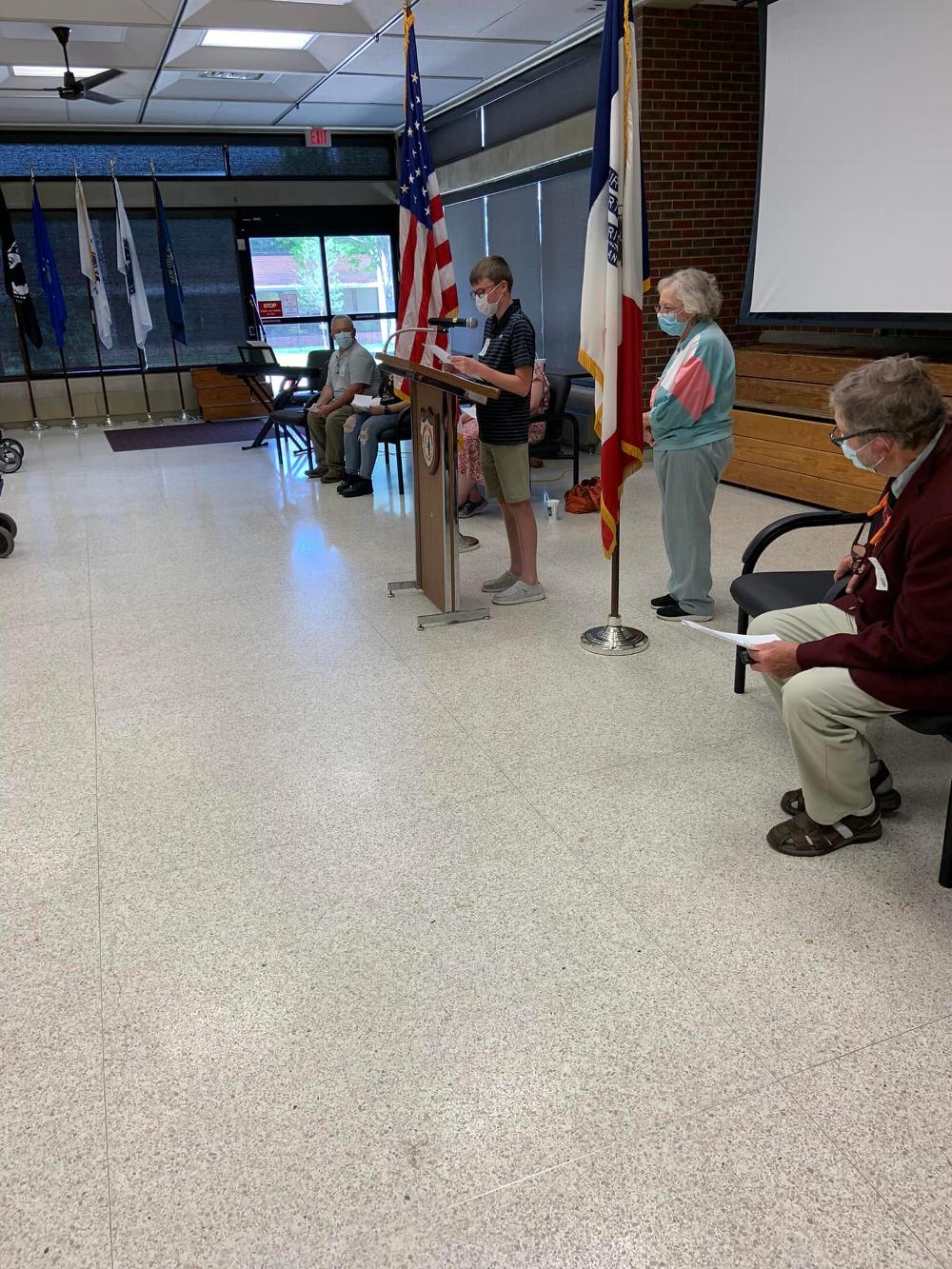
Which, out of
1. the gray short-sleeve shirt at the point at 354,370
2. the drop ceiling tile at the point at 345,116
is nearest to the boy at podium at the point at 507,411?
the gray short-sleeve shirt at the point at 354,370

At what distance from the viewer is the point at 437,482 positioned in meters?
4.00

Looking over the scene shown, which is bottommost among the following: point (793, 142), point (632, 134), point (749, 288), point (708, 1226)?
point (708, 1226)

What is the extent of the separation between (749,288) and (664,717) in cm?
456

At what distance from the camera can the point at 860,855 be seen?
2.38m

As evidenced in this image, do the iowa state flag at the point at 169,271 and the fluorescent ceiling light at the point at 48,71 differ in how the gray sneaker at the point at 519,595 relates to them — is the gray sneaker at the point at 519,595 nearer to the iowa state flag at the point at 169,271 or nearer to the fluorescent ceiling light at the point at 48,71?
the fluorescent ceiling light at the point at 48,71

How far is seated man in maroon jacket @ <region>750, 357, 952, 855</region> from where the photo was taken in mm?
2010

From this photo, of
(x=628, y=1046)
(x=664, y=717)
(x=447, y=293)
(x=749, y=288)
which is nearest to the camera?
(x=628, y=1046)

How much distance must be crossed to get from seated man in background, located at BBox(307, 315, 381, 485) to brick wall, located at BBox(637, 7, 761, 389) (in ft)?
7.28

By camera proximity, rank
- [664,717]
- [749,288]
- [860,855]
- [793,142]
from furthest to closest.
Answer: [749,288] < [793,142] < [664,717] < [860,855]

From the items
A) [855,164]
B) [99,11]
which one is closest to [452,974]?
[855,164]

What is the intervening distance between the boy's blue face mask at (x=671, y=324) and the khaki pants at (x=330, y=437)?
350 cm

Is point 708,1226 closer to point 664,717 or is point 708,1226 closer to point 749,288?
point 664,717

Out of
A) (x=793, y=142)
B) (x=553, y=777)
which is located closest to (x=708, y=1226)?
(x=553, y=777)

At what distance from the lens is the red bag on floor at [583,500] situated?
5.94 meters
